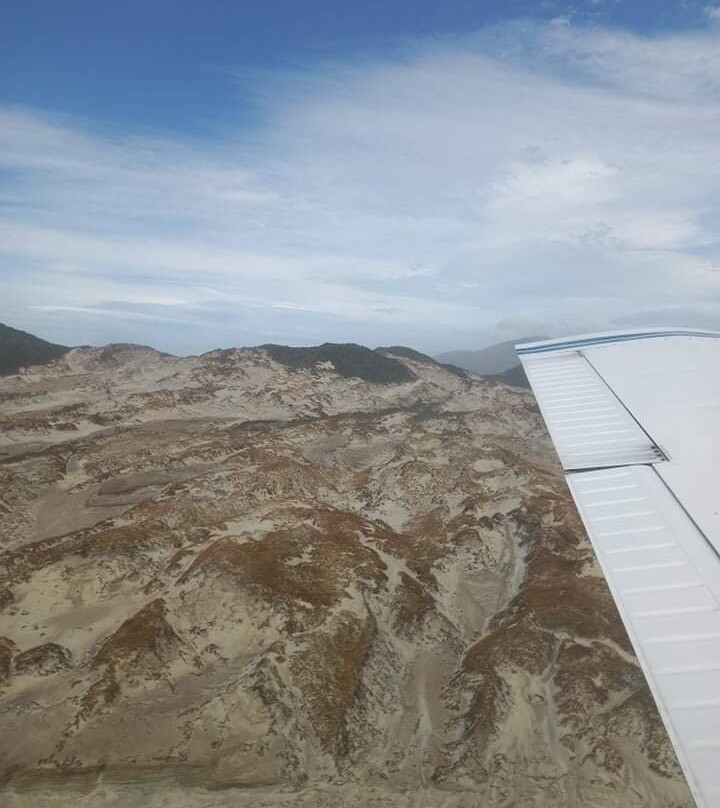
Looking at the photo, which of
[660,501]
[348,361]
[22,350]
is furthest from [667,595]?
[22,350]

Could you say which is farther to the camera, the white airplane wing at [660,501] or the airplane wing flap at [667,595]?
the white airplane wing at [660,501]

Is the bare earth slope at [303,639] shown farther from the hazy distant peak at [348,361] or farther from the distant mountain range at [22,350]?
the hazy distant peak at [348,361]

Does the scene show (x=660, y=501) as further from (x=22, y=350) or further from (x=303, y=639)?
(x=22, y=350)

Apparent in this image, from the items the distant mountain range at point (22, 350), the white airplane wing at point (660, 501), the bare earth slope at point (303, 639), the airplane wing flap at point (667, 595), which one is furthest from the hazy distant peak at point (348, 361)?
the airplane wing flap at point (667, 595)

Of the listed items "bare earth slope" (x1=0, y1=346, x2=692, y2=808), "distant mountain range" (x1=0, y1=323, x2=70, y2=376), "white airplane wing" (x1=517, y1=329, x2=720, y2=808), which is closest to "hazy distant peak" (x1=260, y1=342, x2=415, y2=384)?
"distant mountain range" (x1=0, y1=323, x2=70, y2=376)

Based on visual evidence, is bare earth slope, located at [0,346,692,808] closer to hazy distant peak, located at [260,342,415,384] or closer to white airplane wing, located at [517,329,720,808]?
white airplane wing, located at [517,329,720,808]

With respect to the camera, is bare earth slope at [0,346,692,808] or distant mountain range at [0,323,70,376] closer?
bare earth slope at [0,346,692,808]
